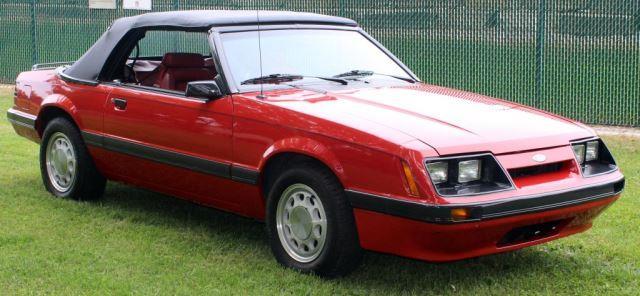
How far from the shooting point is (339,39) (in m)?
6.41

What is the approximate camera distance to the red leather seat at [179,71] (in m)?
6.62

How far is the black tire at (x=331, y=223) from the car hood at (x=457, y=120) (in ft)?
1.25

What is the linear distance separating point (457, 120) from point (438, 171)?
0.54 meters

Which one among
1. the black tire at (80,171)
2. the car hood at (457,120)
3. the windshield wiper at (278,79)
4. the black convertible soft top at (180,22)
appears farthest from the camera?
the black tire at (80,171)

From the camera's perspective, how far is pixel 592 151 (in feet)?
17.5

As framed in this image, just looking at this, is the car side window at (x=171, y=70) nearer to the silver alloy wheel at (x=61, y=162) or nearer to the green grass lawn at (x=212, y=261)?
the silver alloy wheel at (x=61, y=162)

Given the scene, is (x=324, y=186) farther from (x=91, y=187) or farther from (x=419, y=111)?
(x=91, y=187)

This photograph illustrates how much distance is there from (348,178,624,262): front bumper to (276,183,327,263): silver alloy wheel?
319 millimetres

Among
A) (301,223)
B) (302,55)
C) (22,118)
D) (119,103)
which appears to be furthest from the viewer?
(22,118)

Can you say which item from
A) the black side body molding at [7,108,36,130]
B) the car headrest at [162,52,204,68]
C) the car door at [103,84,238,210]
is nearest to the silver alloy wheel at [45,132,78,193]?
the black side body molding at [7,108,36,130]

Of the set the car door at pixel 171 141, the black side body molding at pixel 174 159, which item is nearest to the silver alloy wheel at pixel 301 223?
the black side body molding at pixel 174 159

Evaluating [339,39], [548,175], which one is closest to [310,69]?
[339,39]

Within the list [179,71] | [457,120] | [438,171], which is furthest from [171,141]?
[438,171]

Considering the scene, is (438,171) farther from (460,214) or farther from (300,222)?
(300,222)
